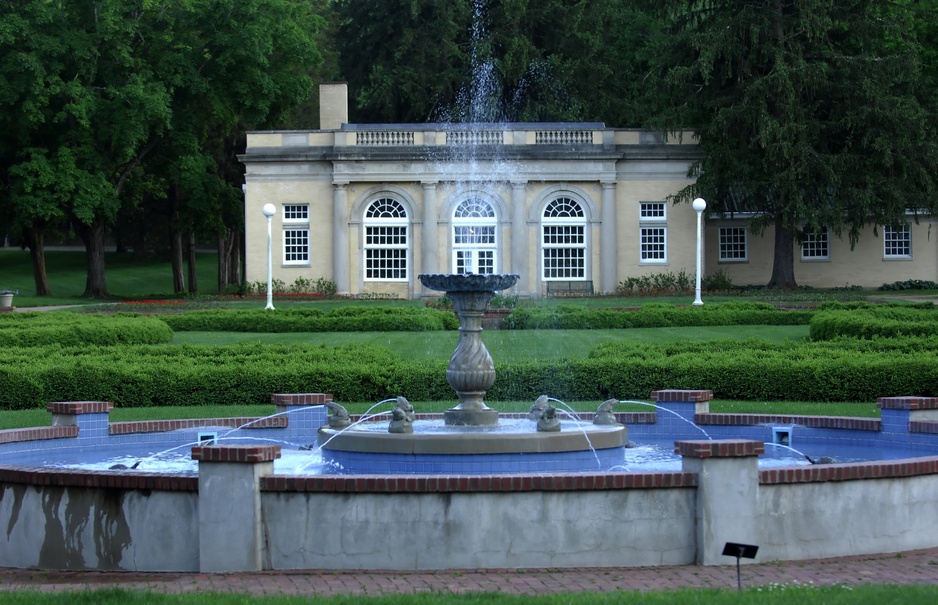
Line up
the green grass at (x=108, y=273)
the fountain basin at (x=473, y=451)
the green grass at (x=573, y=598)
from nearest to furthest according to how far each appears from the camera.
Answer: the green grass at (x=573, y=598)
the fountain basin at (x=473, y=451)
the green grass at (x=108, y=273)

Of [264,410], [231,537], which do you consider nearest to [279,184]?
[264,410]

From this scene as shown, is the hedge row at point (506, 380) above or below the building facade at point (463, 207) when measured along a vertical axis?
below

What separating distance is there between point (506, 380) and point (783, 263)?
26.6 metres

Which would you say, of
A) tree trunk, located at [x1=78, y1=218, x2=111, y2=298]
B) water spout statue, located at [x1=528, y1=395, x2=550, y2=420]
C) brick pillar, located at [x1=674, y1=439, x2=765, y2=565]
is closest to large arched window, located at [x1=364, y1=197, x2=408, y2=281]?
tree trunk, located at [x1=78, y1=218, x2=111, y2=298]

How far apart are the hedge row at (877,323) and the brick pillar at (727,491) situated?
1442 centimetres

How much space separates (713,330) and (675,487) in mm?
19853

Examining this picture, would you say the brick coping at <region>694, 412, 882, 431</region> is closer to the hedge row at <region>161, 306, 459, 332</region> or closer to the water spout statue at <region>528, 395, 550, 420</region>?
the water spout statue at <region>528, 395, 550, 420</region>

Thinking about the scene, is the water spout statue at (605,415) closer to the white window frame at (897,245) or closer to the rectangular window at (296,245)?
the rectangular window at (296,245)

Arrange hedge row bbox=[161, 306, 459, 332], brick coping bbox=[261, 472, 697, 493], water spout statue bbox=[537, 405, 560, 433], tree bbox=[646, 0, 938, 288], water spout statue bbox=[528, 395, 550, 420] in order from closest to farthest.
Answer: brick coping bbox=[261, 472, 697, 493]
water spout statue bbox=[537, 405, 560, 433]
water spout statue bbox=[528, 395, 550, 420]
hedge row bbox=[161, 306, 459, 332]
tree bbox=[646, 0, 938, 288]

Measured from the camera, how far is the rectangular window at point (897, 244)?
47.6 meters

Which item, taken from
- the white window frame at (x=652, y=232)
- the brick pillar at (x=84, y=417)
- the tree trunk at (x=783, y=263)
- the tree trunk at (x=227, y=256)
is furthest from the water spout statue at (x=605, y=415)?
the tree trunk at (x=227, y=256)

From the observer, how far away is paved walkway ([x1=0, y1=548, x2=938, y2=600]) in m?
8.52

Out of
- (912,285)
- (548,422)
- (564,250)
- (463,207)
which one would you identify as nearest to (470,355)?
(548,422)

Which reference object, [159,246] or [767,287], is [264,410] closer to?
[767,287]
